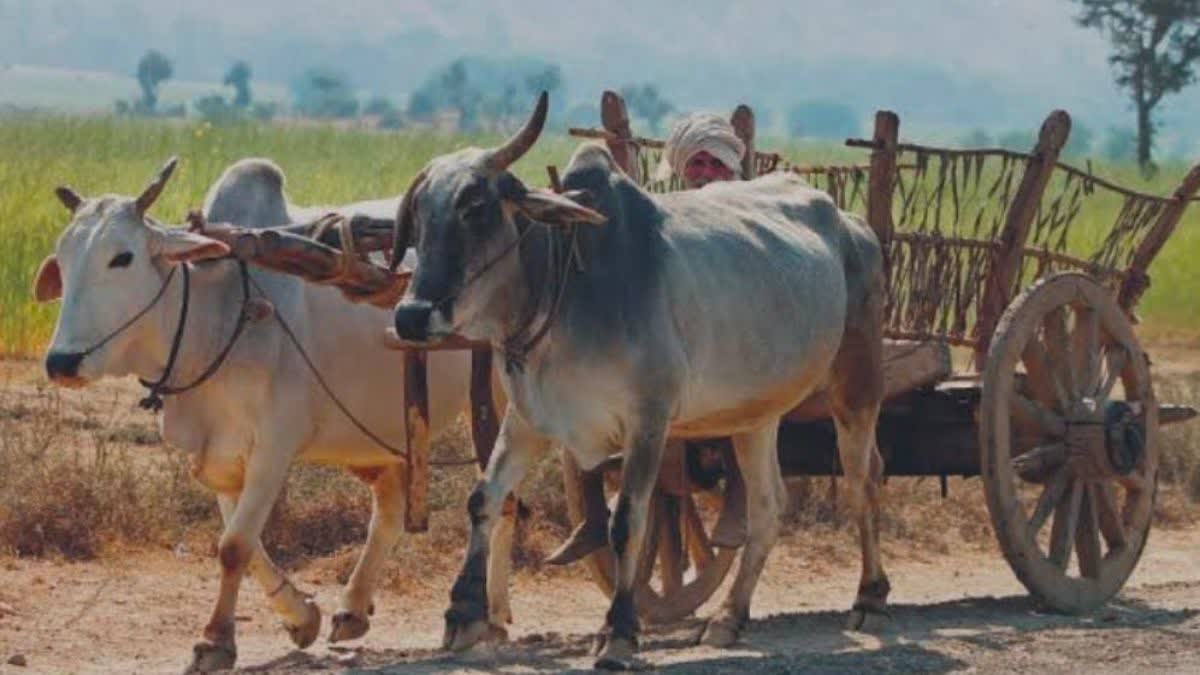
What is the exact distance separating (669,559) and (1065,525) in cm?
143

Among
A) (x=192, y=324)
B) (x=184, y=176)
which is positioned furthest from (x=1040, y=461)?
(x=184, y=176)

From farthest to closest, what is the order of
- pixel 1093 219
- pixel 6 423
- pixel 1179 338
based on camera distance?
pixel 1093 219
pixel 1179 338
pixel 6 423

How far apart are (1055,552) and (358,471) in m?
2.49

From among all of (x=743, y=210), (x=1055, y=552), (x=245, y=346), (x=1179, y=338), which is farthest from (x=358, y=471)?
(x=1179, y=338)

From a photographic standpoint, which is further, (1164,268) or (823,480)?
(1164,268)

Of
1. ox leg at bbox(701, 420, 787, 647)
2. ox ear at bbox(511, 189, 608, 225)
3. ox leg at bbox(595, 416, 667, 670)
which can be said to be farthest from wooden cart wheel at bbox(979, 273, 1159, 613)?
ox ear at bbox(511, 189, 608, 225)

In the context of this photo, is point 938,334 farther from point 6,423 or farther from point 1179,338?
point 1179,338

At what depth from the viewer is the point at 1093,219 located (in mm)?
27312

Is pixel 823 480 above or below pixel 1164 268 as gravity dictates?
below

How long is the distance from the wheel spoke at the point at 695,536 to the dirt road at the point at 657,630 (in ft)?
1.11

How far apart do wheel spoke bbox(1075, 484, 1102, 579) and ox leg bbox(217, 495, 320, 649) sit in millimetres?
2801

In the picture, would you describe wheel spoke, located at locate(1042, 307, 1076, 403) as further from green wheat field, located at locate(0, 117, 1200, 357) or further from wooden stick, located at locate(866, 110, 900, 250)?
green wheat field, located at locate(0, 117, 1200, 357)

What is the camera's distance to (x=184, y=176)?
2367 centimetres

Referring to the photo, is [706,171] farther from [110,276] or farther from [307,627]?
[110,276]
